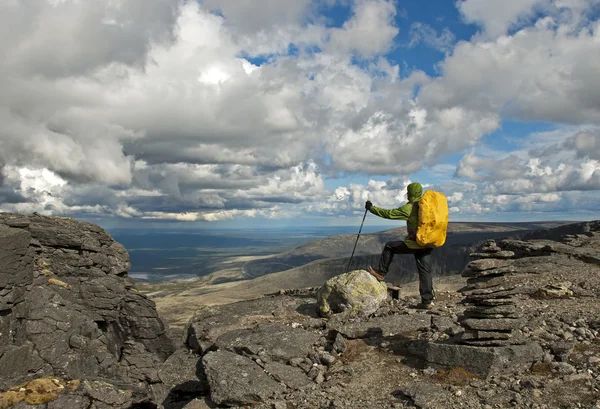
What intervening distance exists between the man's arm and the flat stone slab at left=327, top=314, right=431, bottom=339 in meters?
3.67

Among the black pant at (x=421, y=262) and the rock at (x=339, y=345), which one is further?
the black pant at (x=421, y=262)

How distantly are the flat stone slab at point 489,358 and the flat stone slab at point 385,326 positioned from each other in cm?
328

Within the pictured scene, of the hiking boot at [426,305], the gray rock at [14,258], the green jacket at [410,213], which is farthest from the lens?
the gray rock at [14,258]

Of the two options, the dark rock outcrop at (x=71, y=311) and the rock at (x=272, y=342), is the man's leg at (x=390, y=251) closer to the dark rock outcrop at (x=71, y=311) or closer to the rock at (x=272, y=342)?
the rock at (x=272, y=342)

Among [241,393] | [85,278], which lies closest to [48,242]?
[85,278]

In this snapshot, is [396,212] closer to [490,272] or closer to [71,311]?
[490,272]

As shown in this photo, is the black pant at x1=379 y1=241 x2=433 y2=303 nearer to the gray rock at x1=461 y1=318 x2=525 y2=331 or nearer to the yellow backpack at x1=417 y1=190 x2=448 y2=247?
the yellow backpack at x1=417 y1=190 x2=448 y2=247

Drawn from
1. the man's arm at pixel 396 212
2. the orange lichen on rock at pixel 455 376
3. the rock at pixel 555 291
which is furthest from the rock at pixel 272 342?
the rock at pixel 555 291

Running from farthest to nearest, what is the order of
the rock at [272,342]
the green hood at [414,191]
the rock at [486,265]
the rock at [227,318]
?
the rock at [486,265] < the rock at [227,318] < the green hood at [414,191] < the rock at [272,342]

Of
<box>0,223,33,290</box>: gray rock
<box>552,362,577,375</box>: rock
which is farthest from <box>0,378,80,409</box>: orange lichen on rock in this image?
<box>552,362,577,375</box>: rock

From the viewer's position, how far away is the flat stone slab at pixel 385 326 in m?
13.1

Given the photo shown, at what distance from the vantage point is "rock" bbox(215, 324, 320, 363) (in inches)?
474

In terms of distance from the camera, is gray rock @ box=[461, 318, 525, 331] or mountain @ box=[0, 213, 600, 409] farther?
gray rock @ box=[461, 318, 525, 331]

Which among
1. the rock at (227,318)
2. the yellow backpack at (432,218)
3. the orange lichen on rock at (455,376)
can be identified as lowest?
the rock at (227,318)
